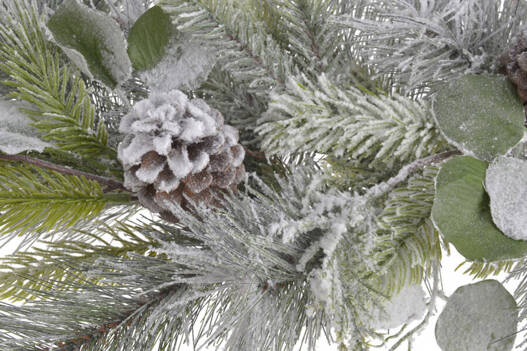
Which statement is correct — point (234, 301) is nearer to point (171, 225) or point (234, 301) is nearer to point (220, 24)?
point (171, 225)

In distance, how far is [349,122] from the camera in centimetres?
35

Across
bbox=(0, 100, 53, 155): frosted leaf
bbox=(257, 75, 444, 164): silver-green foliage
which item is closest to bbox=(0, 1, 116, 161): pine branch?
bbox=(0, 100, 53, 155): frosted leaf

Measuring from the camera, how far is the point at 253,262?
32 centimetres

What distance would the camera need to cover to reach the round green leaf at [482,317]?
0.36m

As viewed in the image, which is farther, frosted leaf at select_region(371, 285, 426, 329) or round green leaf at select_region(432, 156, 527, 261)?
frosted leaf at select_region(371, 285, 426, 329)

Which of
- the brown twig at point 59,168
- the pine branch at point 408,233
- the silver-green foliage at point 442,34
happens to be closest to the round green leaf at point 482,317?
the pine branch at point 408,233

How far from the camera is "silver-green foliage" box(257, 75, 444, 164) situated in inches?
13.4

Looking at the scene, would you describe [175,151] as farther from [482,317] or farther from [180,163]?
[482,317]

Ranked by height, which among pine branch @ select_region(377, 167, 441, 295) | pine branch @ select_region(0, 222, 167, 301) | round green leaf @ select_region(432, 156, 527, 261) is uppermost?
round green leaf @ select_region(432, 156, 527, 261)

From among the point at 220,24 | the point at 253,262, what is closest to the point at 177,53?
the point at 220,24

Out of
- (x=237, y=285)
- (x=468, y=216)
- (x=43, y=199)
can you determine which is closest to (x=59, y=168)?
(x=43, y=199)

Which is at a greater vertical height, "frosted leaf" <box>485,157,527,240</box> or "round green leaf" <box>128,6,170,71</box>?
"round green leaf" <box>128,6,170,71</box>

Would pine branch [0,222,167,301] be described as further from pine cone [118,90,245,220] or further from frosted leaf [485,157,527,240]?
frosted leaf [485,157,527,240]

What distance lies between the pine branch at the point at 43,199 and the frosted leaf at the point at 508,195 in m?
0.26
